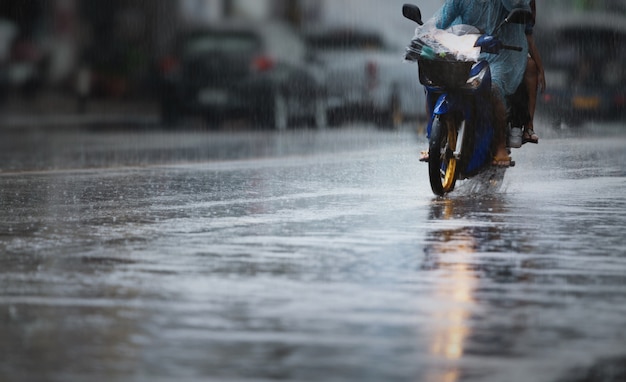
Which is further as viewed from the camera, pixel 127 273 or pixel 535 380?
pixel 127 273

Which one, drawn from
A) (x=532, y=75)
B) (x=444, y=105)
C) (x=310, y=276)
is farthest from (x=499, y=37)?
(x=310, y=276)

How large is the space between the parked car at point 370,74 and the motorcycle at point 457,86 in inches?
543

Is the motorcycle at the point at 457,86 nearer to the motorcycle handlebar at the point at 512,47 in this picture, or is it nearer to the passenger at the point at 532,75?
the motorcycle handlebar at the point at 512,47

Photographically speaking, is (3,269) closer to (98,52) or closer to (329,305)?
(329,305)

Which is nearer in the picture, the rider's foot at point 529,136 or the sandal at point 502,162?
the sandal at point 502,162

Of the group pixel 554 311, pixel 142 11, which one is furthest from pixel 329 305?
pixel 142 11

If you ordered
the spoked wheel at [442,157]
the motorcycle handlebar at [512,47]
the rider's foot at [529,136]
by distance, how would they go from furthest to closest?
the rider's foot at [529,136], the motorcycle handlebar at [512,47], the spoked wheel at [442,157]

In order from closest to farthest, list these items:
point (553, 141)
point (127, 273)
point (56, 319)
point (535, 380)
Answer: point (535, 380) → point (56, 319) → point (127, 273) → point (553, 141)

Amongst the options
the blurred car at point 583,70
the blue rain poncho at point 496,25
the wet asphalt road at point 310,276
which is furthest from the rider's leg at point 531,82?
the blurred car at point 583,70

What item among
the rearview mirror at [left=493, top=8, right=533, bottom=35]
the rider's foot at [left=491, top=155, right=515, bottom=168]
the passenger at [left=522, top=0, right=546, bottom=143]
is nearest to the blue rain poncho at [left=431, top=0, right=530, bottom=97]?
the passenger at [left=522, top=0, right=546, bottom=143]

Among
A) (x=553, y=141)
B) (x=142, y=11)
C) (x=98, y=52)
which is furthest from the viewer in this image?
(x=142, y=11)

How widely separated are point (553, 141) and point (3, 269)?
46.2ft

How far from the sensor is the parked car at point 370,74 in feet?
94.8

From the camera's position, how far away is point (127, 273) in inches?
376
